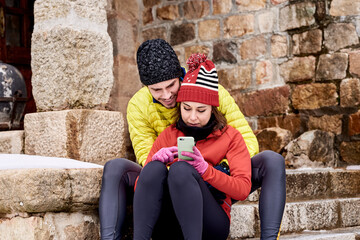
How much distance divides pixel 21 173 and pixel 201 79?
840 millimetres

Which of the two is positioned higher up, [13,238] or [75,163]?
[75,163]

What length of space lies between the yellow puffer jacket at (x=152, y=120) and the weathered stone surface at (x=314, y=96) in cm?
179

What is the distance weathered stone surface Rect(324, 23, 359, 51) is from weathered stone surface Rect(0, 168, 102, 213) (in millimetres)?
2520

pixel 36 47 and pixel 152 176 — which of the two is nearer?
pixel 152 176

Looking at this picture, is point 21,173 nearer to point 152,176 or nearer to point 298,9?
point 152,176

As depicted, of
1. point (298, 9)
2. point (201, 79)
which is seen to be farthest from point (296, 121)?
point (201, 79)

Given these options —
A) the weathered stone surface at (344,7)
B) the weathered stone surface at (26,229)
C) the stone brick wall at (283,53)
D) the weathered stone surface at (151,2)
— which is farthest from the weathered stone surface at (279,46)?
the weathered stone surface at (26,229)

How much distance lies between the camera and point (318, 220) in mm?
2789

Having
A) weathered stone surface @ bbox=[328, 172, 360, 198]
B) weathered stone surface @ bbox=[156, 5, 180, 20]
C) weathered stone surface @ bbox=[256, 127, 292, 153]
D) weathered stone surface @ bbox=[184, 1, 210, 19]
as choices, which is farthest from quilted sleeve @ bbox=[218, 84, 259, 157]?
weathered stone surface @ bbox=[156, 5, 180, 20]

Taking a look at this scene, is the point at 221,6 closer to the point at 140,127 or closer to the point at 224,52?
the point at 224,52

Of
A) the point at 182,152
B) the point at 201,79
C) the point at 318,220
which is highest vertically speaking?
the point at 201,79

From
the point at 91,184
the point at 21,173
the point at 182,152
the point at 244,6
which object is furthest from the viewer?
the point at 244,6

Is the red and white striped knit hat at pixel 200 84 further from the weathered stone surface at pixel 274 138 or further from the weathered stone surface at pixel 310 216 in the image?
the weathered stone surface at pixel 274 138

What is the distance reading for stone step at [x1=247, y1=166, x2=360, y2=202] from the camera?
2.92 metres
